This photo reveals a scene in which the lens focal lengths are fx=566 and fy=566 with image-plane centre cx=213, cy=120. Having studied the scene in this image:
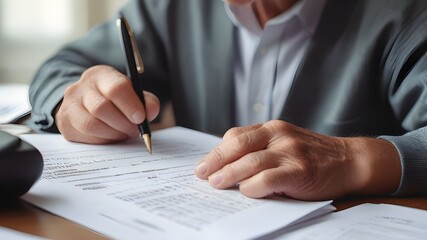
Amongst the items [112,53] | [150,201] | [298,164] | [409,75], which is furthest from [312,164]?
[112,53]

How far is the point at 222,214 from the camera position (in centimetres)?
49

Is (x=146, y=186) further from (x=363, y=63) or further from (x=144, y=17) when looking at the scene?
(x=144, y=17)

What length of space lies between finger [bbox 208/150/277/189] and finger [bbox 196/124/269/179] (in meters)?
0.01

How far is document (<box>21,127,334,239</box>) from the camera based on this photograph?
458 millimetres

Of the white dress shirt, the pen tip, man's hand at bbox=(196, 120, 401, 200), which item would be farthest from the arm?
the white dress shirt

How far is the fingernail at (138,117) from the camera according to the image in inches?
29.3

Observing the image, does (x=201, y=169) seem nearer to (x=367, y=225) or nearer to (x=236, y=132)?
(x=236, y=132)

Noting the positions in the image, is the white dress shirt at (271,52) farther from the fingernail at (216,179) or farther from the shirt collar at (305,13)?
the fingernail at (216,179)

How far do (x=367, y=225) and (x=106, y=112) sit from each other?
39cm

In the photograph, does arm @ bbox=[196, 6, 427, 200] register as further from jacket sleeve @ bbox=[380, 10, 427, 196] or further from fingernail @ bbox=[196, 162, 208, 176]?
jacket sleeve @ bbox=[380, 10, 427, 196]

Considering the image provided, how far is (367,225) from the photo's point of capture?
50 cm

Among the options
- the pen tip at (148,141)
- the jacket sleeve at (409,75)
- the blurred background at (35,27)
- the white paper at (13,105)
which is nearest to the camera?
the pen tip at (148,141)

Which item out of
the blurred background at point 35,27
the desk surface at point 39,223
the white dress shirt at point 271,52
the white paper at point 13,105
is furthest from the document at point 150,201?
the blurred background at point 35,27

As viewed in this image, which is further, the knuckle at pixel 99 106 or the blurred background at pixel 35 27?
the blurred background at pixel 35 27
